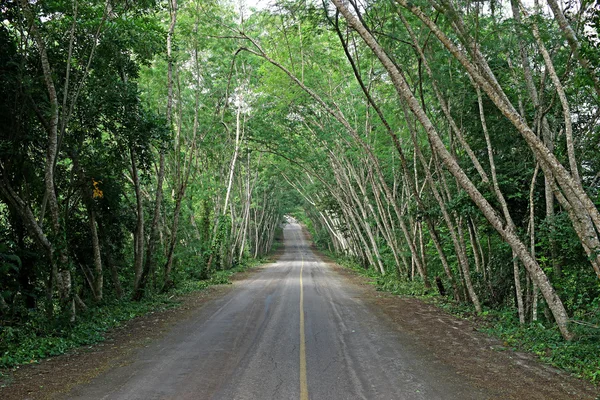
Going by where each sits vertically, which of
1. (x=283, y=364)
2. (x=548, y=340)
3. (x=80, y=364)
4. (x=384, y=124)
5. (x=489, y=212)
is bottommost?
(x=548, y=340)

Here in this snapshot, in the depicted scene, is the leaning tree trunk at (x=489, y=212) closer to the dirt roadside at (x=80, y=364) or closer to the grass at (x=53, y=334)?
the dirt roadside at (x=80, y=364)

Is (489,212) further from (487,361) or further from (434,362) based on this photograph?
(434,362)

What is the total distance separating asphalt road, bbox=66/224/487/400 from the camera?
18.0 feet

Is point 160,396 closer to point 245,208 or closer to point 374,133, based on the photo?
point 374,133

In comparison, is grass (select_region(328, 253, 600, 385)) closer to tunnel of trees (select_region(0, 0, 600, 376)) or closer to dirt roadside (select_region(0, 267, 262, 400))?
tunnel of trees (select_region(0, 0, 600, 376))

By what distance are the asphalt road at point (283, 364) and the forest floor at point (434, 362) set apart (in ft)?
0.73

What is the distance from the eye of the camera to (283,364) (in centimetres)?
663

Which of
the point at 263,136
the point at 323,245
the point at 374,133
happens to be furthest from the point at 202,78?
the point at 323,245

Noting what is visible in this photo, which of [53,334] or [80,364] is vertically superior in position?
[53,334]

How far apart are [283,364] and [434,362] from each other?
2.39 metres

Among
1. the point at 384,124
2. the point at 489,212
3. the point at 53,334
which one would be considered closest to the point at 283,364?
the point at 489,212

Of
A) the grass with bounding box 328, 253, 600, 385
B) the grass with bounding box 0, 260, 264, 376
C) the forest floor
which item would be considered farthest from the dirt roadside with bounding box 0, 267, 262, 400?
the grass with bounding box 328, 253, 600, 385

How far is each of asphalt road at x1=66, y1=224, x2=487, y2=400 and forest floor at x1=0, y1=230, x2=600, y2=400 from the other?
0.22 m

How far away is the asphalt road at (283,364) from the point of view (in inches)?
216
